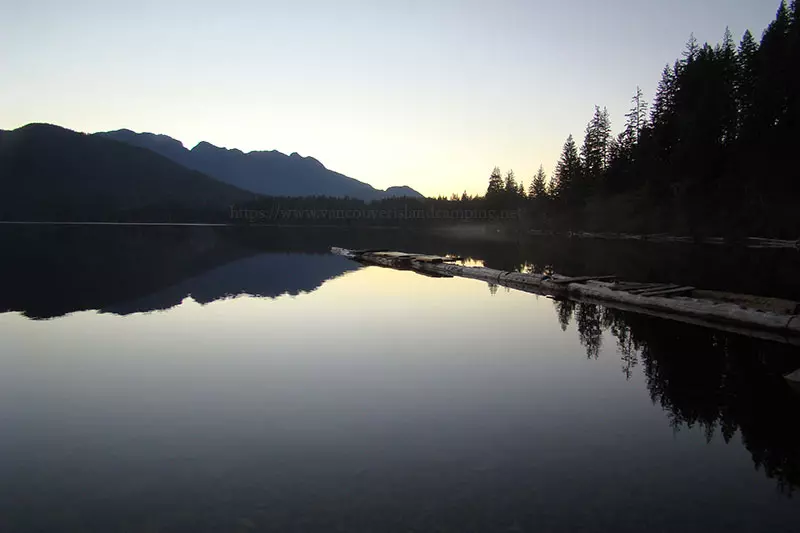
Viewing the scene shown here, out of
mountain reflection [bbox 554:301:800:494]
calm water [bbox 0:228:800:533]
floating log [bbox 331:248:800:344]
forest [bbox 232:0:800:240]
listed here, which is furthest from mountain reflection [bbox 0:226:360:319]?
forest [bbox 232:0:800:240]

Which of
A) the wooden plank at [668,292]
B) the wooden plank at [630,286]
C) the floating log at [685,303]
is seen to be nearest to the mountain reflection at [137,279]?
the floating log at [685,303]

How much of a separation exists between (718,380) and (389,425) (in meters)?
11.0

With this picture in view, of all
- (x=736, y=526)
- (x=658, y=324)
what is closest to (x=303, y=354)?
(x=736, y=526)

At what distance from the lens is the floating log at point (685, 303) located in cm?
2247

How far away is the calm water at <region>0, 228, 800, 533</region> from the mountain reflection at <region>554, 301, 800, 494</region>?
82 mm

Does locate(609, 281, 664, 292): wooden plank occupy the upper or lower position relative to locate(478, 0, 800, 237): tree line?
lower

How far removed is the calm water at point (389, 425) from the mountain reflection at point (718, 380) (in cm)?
8

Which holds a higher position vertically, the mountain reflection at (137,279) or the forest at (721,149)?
the forest at (721,149)

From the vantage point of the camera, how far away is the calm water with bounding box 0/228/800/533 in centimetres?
844

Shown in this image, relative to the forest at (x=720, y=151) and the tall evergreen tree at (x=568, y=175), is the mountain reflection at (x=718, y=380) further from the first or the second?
the tall evergreen tree at (x=568, y=175)

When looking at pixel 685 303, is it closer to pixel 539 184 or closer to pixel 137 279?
pixel 137 279

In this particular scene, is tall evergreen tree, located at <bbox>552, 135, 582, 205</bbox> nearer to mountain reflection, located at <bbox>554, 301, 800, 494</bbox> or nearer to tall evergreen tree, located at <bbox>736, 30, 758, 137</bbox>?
tall evergreen tree, located at <bbox>736, 30, 758, 137</bbox>

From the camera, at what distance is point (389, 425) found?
12062mm

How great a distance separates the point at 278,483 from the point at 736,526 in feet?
25.4
